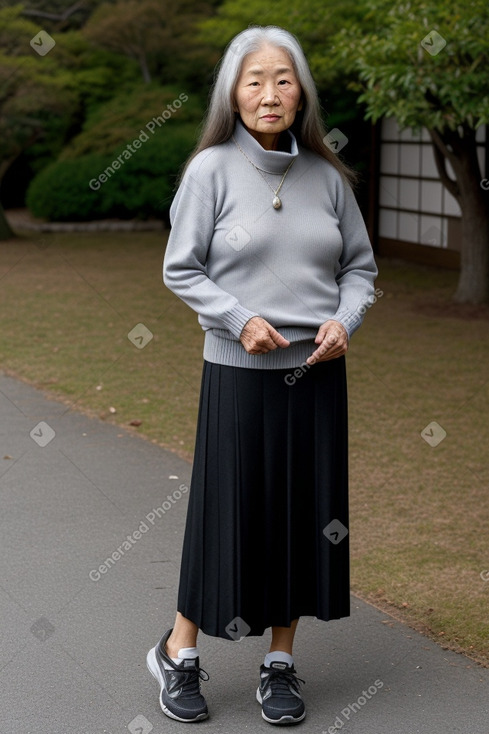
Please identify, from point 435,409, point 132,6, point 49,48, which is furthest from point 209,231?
point 132,6

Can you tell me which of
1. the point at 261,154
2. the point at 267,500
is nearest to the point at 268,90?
the point at 261,154

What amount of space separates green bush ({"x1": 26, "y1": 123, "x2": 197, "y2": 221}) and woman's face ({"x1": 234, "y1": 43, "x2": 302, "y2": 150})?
14109 millimetres

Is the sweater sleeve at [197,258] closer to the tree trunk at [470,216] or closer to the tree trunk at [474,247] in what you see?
the tree trunk at [470,216]

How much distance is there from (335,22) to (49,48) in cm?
659

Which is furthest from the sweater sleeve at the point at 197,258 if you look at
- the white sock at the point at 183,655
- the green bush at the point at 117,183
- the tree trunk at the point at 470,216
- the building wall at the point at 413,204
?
the green bush at the point at 117,183

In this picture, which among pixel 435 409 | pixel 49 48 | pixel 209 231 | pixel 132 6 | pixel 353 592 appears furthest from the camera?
pixel 132 6

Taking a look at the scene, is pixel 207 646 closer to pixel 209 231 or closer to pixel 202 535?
pixel 202 535

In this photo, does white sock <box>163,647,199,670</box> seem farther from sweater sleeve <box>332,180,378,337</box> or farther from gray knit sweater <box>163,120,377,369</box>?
sweater sleeve <box>332,180,378,337</box>

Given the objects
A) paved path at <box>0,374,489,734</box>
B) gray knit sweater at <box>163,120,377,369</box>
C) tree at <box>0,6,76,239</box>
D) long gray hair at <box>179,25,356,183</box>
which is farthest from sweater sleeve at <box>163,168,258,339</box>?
tree at <box>0,6,76,239</box>

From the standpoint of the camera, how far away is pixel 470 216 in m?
10.6

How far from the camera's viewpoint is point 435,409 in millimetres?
6789

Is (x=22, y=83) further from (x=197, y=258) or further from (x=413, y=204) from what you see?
(x=197, y=258)

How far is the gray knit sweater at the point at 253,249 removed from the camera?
287 cm

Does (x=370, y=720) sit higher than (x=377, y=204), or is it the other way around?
(x=370, y=720)
